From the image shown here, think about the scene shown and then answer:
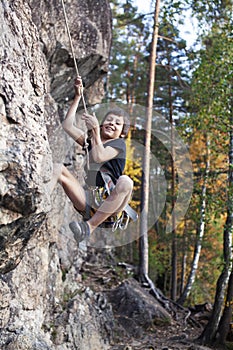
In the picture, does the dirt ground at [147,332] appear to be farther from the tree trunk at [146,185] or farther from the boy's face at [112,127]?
the boy's face at [112,127]

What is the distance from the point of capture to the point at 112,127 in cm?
454

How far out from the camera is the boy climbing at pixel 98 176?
4172 mm

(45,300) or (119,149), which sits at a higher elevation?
(119,149)

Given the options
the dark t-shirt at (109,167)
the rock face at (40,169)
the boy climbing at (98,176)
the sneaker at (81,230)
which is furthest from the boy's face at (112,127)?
the sneaker at (81,230)

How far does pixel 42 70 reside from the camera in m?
4.02

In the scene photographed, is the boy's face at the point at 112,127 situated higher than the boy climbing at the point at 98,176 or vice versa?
the boy's face at the point at 112,127

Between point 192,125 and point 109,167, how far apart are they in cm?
569

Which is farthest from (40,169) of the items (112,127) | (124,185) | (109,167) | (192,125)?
(192,125)

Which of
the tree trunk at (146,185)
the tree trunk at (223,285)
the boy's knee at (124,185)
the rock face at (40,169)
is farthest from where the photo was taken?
the tree trunk at (146,185)

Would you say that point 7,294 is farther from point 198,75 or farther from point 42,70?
point 198,75

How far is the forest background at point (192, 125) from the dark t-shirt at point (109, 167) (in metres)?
3.64

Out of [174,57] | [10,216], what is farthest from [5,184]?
[174,57]

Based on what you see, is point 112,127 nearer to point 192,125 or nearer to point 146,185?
point 192,125

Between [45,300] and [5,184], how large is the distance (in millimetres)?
4883
